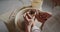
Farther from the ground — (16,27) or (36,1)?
(36,1)

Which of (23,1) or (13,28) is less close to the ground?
(23,1)

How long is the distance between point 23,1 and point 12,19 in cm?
30

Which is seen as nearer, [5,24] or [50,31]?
[50,31]

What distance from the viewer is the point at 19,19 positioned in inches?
27.3

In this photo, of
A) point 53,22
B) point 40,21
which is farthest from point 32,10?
point 53,22

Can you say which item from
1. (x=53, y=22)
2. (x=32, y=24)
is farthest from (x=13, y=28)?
(x=53, y=22)

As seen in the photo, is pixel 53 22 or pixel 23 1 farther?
pixel 23 1

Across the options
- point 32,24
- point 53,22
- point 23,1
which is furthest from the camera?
point 23,1

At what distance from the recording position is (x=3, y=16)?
0.71 m

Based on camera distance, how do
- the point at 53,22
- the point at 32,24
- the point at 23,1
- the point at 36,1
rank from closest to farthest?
1. the point at 53,22
2. the point at 32,24
3. the point at 36,1
4. the point at 23,1

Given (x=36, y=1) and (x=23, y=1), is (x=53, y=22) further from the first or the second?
(x=23, y=1)

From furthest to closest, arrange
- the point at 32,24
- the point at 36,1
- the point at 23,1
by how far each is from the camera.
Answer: the point at 23,1 → the point at 36,1 → the point at 32,24

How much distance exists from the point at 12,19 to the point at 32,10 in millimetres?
134

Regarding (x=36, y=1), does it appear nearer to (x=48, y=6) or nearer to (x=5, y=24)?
(x=48, y=6)
